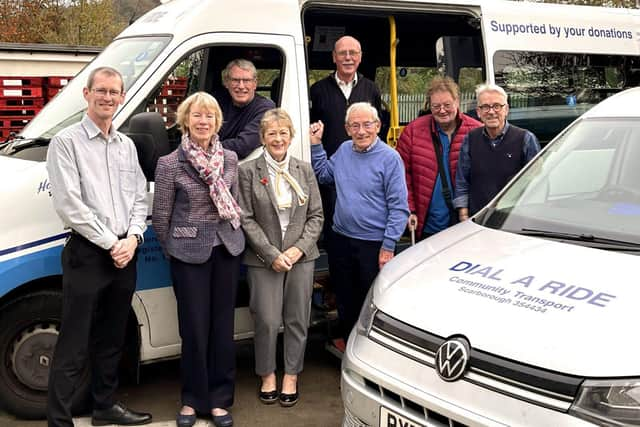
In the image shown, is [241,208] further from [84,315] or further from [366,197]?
[84,315]

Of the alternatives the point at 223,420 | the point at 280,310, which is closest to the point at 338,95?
the point at 280,310

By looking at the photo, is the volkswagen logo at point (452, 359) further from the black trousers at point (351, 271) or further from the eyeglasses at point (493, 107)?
the eyeglasses at point (493, 107)

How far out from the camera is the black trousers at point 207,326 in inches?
155

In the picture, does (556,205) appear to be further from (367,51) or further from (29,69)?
(29,69)

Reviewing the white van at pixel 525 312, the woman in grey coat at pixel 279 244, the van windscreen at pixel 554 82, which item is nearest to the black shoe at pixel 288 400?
the woman in grey coat at pixel 279 244

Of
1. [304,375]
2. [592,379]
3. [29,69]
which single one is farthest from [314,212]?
[29,69]

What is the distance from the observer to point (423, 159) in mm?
4863

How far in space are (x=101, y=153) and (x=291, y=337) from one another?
1.66 meters

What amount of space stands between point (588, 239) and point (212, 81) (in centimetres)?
250

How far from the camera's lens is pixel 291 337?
4488 mm

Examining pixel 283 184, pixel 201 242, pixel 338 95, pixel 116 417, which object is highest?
pixel 338 95

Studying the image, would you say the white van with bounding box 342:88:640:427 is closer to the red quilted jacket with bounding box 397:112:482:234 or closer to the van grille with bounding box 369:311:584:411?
the van grille with bounding box 369:311:584:411

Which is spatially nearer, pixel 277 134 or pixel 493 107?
pixel 277 134

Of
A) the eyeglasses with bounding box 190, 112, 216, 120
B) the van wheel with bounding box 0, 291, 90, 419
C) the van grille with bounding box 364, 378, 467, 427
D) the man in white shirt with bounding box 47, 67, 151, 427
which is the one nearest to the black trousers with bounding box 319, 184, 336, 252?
the eyeglasses with bounding box 190, 112, 216, 120
